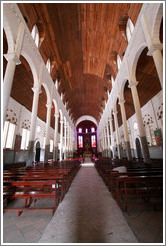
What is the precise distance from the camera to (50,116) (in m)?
9.52

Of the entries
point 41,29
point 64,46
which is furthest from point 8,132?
point 64,46

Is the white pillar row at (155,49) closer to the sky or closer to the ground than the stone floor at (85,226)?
closer to the sky

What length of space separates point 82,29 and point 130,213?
1227 cm

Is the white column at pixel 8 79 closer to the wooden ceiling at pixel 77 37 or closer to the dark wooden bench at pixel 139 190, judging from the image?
the wooden ceiling at pixel 77 37

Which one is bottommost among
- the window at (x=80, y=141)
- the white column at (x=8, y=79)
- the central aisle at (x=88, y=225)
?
the central aisle at (x=88, y=225)

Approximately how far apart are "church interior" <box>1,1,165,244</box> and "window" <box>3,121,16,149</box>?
0.08 meters

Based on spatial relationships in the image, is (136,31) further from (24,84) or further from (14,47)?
(24,84)

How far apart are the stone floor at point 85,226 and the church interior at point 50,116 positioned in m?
0.02

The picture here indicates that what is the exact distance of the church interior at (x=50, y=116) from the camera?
2.09m

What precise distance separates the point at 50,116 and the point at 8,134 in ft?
11.6

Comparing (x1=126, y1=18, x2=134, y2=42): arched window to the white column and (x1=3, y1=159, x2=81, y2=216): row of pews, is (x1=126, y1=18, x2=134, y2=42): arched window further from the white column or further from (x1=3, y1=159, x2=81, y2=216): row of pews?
(x1=3, y1=159, x2=81, y2=216): row of pews

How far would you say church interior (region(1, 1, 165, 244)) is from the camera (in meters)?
2.09

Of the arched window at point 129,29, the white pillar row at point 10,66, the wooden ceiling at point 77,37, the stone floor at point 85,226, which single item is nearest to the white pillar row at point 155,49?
the wooden ceiling at point 77,37

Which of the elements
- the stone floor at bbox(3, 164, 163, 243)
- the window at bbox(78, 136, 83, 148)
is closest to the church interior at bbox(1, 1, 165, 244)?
the stone floor at bbox(3, 164, 163, 243)
